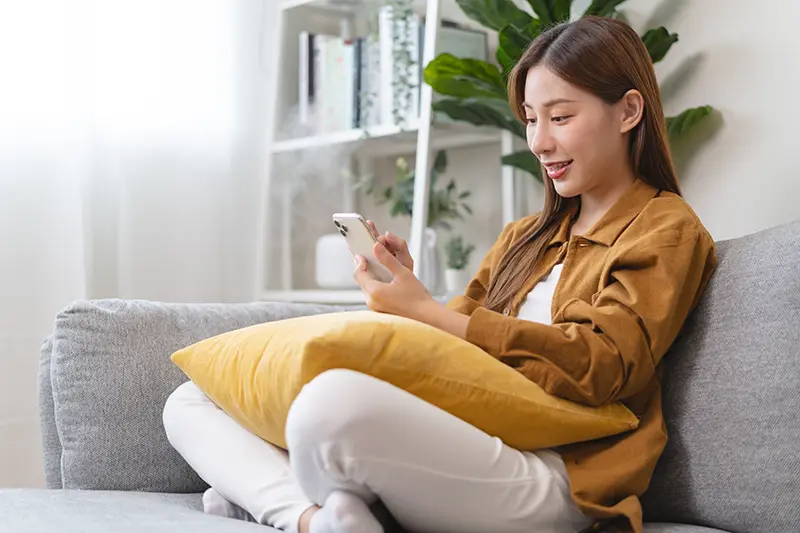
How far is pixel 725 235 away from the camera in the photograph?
6.49ft

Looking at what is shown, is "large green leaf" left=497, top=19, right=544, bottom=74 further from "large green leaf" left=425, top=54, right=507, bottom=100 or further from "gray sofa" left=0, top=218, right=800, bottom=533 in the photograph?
"gray sofa" left=0, top=218, right=800, bottom=533

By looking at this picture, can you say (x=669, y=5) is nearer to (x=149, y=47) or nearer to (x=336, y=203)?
(x=336, y=203)

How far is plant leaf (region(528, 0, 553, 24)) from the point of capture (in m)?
2.04

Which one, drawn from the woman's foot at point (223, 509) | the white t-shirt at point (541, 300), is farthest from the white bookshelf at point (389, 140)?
the woman's foot at point (223, 509)

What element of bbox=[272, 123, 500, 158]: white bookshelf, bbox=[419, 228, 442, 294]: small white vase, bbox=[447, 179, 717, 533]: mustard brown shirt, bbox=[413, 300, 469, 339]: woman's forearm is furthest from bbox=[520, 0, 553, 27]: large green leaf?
bbox=[413, 300, 469, 339]: woman's forearm

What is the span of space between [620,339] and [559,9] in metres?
1.12

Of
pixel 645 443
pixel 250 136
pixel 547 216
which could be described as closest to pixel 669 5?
pixel 547 216

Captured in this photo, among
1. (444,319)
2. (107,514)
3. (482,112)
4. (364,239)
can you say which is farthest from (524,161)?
(107,514)

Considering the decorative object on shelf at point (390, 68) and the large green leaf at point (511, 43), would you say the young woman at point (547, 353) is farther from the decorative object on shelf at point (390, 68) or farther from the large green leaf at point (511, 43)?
the decorative object on shelf at point (390, 68)

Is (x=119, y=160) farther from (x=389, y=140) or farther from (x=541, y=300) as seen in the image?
(x=541, y=300)

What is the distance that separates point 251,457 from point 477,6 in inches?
49.6

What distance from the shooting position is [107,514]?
3.89ft

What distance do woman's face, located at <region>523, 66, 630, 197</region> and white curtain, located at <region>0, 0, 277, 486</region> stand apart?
1169 mm

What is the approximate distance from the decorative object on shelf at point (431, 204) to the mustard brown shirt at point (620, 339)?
1.00 meters
